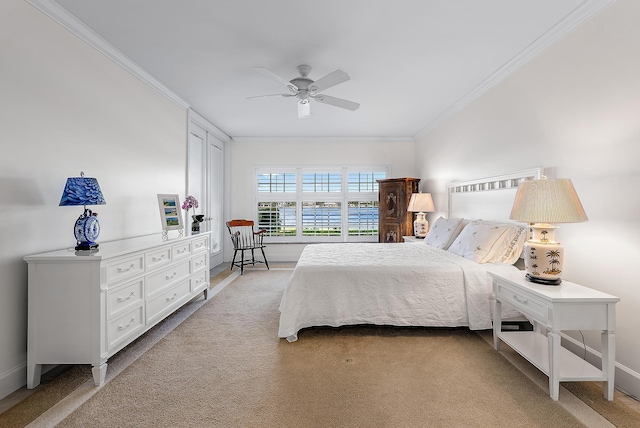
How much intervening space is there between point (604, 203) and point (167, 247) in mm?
3530

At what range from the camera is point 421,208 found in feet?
16.1

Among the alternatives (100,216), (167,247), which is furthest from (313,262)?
(100,216)

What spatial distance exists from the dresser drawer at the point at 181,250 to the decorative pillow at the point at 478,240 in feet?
9.72

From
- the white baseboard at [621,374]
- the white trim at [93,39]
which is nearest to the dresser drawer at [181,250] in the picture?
the white trim at [93,39]

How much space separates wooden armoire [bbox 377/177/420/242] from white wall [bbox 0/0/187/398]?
398cm

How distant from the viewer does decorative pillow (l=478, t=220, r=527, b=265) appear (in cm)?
280

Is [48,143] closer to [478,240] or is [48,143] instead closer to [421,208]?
[478,240]

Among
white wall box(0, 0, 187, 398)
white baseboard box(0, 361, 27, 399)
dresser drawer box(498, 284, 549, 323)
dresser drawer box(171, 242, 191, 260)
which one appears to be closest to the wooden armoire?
dresser drawer box(498, 284, 549, 323)

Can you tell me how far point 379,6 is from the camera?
2.16 m

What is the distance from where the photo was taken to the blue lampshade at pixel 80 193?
2023 mm

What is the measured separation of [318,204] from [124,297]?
4436 millimetres

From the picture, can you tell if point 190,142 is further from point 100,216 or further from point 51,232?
point 51,232

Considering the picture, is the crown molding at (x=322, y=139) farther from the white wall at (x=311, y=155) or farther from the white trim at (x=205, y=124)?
the white trim at (x=205, y=124)

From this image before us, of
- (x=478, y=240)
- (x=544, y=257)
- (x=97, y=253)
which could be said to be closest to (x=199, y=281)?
(x=97, y=253)
